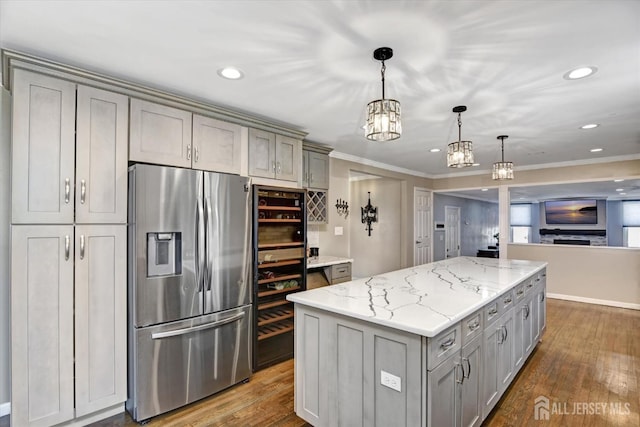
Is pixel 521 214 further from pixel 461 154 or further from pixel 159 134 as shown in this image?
pixel 159 134

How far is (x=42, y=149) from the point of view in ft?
6.54

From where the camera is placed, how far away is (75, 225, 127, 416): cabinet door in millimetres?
2111

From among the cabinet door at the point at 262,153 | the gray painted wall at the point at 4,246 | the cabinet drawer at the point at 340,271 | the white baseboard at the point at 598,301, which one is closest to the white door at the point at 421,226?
the white baseboard at the point at 598,301

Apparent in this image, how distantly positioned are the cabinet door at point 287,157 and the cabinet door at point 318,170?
524 mm

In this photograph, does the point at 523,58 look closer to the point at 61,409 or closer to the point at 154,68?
the point at 154,68

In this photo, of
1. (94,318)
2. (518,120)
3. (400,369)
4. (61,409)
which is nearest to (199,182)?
(94,318)

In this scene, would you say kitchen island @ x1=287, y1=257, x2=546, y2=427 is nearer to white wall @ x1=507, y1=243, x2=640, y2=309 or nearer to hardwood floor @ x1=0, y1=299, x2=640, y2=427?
hardwood floor @ x1=0, y1=299, x2=640, y2=427

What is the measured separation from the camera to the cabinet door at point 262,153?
309 cm

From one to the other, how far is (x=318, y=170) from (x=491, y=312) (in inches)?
105

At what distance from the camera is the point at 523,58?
2.02 m

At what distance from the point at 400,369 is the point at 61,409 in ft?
7.27

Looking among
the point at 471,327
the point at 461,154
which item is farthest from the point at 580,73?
the point at 471,327

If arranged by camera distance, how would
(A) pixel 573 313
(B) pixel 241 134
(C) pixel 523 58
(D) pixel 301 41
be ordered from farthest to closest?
(A) pixel 573 313 < (B) pixel 241 134 < (C) pixel 523 58 < (D) pixel 301 41

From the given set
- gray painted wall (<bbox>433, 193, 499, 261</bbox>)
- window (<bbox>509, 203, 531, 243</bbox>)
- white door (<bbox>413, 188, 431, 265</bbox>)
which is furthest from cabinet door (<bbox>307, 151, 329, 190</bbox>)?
window (<bbox>509, 203, 531, 243</bbox>)
